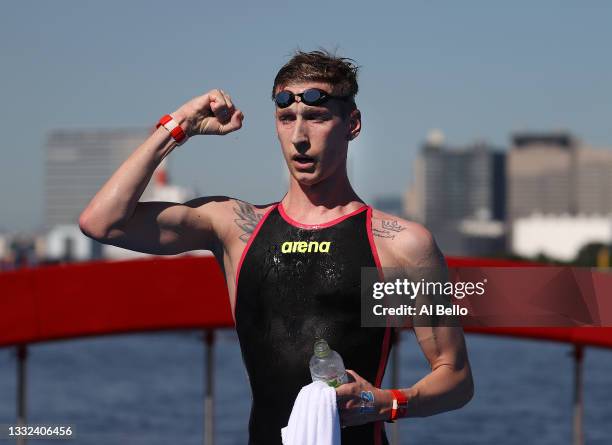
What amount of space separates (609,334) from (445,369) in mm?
2994

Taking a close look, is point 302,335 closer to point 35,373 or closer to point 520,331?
point 520,331

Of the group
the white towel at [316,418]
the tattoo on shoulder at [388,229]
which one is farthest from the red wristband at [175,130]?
the white towel at [316,418]

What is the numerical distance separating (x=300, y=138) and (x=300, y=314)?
664 mm

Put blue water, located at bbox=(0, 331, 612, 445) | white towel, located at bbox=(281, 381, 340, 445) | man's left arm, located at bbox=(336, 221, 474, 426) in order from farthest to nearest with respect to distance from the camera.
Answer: blue water, located at bbox=(0, 331, 612, 445) → man's left arm, located at bbox=(336, 221, 474, 426) → white towel, located at bbox=(281, 381, 340, 445)

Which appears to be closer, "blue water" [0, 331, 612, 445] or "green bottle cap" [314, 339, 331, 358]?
"green bottle cap" [314, 339, 331, 358]

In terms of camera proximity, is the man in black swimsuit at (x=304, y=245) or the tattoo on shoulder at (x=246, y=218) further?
the tattoo on shoulder at (x=246, y=218)

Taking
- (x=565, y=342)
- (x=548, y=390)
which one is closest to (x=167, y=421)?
(x=548, y=390)

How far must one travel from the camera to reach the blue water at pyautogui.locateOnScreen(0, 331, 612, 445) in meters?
42.4

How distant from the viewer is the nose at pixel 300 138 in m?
4.20

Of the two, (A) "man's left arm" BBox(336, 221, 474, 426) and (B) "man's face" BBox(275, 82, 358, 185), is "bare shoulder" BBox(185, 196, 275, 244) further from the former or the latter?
(A) "man's left arm" BBox(336, 221, 474, 426)

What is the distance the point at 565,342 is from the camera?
23.3ft

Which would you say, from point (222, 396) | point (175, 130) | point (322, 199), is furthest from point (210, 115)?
point (222, 396)

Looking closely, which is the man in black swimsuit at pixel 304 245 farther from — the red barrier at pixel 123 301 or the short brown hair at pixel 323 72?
the red barrier at pixel 123 301

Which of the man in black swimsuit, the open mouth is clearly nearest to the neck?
the man in black swimsuit
